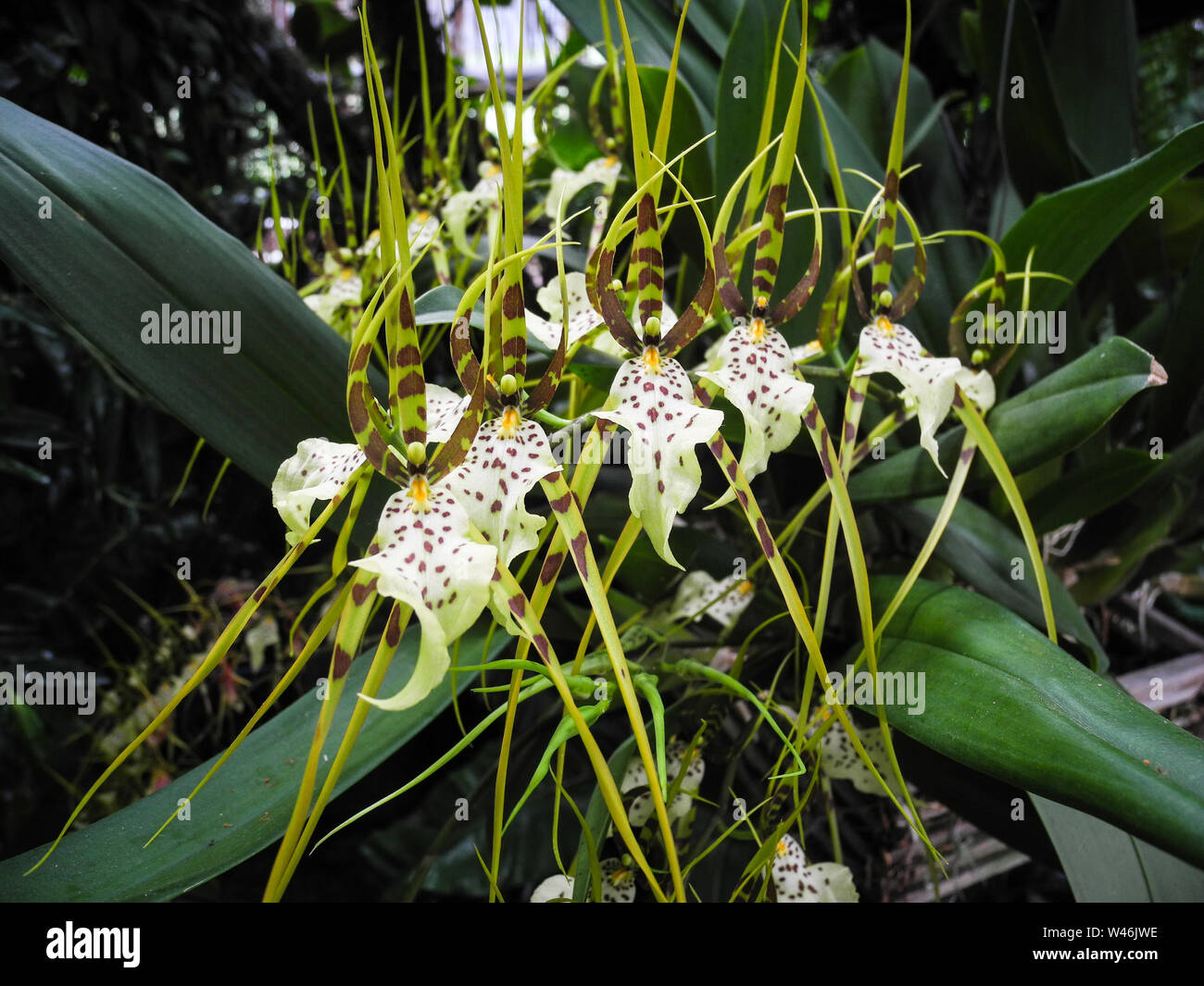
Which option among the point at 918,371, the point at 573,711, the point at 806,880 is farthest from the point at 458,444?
the point at 806,880

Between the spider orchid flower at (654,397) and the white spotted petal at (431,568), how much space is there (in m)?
0.08

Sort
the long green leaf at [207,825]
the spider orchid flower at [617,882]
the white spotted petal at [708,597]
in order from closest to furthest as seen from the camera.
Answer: the long green leaf at [207,825], the spider orchid flower at [617,882], the white spotted petal at [708,597]

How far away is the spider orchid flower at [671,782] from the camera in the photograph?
544 millimetres

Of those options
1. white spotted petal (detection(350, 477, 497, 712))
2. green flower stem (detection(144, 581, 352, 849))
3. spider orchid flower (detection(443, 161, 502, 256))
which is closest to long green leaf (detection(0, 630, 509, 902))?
green flower stem (detection(144, 581, 352, 849))

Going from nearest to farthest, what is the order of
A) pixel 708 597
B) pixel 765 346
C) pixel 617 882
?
pixel 765 346 < pixel 617 882 < pixel 708 597

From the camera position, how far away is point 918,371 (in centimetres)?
45

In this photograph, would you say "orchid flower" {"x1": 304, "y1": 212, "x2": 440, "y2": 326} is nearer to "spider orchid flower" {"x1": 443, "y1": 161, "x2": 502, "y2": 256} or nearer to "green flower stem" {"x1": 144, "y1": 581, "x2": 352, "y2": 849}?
"spider orchid flower" {"x1": 443, "y1": 161, "x2": 502, "y2": 256}

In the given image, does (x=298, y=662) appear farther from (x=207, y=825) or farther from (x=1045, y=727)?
(x=1045, y=727)

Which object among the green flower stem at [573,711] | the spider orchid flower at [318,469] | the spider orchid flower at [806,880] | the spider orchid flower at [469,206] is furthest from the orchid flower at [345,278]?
the spider orchid flower at [806,880]

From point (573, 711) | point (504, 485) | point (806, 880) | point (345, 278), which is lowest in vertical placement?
point (806, 880)

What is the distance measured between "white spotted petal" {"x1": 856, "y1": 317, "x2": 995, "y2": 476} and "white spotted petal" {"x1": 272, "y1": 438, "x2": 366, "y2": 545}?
0.28 metres

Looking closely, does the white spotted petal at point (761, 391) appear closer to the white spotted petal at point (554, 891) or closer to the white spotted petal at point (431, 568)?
the white spotted petal at point (431, 568)

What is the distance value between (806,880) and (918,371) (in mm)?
355
